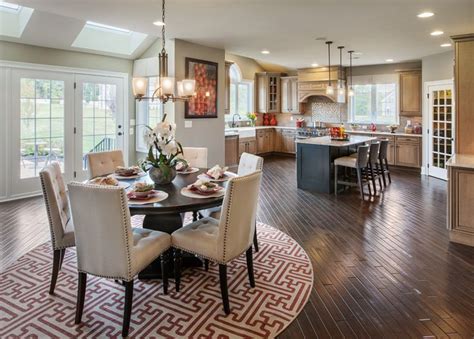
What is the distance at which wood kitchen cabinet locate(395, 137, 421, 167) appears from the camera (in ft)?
27.4

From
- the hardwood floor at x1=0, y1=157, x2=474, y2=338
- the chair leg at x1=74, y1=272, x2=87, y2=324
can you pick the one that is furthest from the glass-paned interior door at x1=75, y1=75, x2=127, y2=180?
the chair leg at x1=74, y1=272, x2=87, y2=324

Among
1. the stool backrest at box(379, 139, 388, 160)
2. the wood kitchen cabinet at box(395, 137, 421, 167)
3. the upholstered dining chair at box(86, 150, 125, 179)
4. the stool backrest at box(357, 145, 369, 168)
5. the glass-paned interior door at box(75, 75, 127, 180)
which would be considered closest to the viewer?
the upholstered dining chair at box(86, 150, 125, 179)

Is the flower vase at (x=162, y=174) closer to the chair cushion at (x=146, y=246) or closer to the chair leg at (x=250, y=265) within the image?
the chair cushion at (x=146, y=246)

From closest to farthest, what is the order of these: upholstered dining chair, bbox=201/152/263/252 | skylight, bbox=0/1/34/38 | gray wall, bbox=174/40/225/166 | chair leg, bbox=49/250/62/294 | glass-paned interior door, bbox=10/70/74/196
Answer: chair leg, bbox=49/250/62/294 → upholstered dining chair, bbox=201/152/263/252 → skylight, bbox=0/1/34/38 → glass-paned interior door, bbox=10/70/74/196 → gray wall, bbox=174/40/225/166

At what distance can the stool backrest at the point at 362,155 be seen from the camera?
5.90 m

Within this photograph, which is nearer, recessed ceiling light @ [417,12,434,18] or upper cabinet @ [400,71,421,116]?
recessed ceiling light @ [417,12,434,18]

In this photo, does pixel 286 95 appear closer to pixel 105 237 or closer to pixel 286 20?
pixel 286 20

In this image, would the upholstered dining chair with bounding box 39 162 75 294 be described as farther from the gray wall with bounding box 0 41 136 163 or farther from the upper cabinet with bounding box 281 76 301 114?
the upper cabinet with bounding box 281 76 301 114

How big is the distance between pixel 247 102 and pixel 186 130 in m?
4.78

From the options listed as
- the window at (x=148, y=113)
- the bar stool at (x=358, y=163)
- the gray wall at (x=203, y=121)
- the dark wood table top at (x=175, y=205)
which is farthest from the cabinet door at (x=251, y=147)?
the dark wood table top at (x=175, y=205)

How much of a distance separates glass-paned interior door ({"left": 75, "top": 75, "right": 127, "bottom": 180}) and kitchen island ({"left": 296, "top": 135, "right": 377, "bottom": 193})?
3471mm

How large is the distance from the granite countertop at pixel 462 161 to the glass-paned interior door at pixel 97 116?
5.51 meters

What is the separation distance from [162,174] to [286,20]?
2.96 metres

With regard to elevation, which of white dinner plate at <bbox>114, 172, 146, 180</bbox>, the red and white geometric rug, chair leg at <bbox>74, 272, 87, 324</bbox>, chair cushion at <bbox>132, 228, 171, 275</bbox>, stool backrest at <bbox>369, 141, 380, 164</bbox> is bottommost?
the red and white geometric rug
